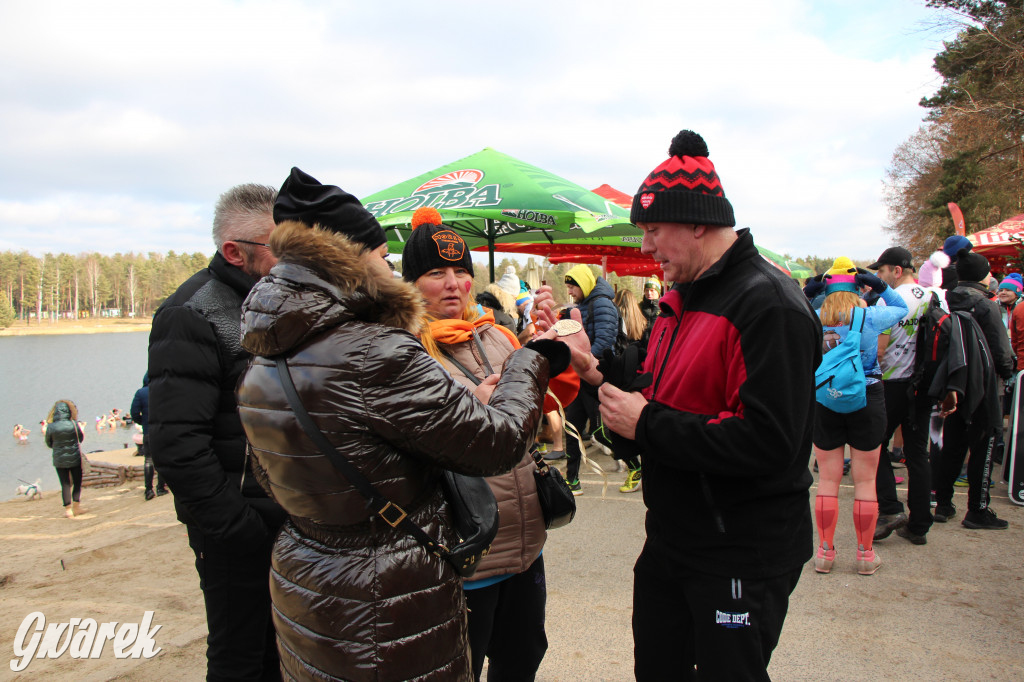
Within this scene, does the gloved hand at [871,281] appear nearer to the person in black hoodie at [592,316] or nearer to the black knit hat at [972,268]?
the black knit hat at [972,268]

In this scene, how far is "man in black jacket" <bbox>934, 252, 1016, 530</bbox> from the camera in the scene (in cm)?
477

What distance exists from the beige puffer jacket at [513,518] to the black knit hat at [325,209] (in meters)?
0.66

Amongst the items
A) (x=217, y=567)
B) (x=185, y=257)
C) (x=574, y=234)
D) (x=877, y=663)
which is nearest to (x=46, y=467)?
(x=574, y=234)

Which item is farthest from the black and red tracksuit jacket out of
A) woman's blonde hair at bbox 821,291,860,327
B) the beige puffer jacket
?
woman's blonde hair at bbox 821,291,860,327

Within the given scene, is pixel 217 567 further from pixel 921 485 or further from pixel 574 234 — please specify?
pixel 574 234

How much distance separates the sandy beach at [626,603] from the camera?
9.82 ft

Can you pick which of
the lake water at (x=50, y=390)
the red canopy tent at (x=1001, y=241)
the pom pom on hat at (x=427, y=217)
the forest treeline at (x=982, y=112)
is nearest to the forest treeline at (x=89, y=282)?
the lake water at (x=50, y=390)

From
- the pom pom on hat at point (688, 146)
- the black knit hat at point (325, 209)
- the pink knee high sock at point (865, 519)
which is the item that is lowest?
the pink knee high sock at point (865, 519)

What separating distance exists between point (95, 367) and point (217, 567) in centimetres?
4609

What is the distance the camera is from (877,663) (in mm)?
2955

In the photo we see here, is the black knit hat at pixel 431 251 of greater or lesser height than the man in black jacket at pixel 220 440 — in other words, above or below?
above

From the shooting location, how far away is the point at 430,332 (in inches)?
84.0

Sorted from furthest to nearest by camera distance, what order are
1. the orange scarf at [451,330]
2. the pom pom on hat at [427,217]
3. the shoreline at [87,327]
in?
the shoreline at [87,327] < the pom pom on hat at [427,217] < the orange scarf at [451,330]

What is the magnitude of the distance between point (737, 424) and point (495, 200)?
503 centimetres
